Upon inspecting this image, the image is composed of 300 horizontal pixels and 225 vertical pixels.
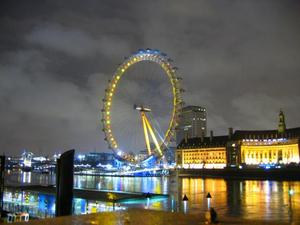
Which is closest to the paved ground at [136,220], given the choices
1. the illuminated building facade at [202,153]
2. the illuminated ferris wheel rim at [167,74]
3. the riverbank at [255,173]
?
the illuminated ferris wheel rim at [167,74]

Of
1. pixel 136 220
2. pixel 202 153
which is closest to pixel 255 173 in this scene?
pixel 202 153

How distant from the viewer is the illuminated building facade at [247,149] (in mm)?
127062

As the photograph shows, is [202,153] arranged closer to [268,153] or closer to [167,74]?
[268,153]

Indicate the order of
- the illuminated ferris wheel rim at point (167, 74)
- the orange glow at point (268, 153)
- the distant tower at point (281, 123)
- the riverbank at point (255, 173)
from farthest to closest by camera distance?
the distant tower at point (281, 123), the orange glow at point (268, 153), the riverbank at point (255, 173), the illuminated ferris wheel rim at point (167, 74)

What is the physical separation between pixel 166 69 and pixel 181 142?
339 feet

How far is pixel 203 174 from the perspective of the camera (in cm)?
12544

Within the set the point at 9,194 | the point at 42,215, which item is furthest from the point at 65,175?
the point at 9,194

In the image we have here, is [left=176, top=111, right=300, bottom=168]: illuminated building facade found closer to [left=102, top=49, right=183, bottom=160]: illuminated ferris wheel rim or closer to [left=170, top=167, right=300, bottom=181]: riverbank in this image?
[left=170, top=167, right=300, bottom=181]: riverbank

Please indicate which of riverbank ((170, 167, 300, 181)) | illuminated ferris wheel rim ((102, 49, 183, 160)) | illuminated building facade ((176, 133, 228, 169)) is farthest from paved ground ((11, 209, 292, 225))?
illuminated building facade ((176, 133, 228, 169))

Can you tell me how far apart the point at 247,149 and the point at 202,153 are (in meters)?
22.7

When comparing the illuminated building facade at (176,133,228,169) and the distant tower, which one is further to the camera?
the illuminated building facade at (176,133,228,169)

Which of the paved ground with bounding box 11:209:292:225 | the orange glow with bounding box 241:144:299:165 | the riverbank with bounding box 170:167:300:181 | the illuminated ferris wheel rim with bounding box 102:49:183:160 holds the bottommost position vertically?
the paved ground with bounding box 11:209:292:225

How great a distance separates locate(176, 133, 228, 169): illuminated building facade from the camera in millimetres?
145250

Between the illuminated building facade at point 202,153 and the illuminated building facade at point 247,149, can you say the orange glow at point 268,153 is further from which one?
the illuminated building facade at point 202,153
